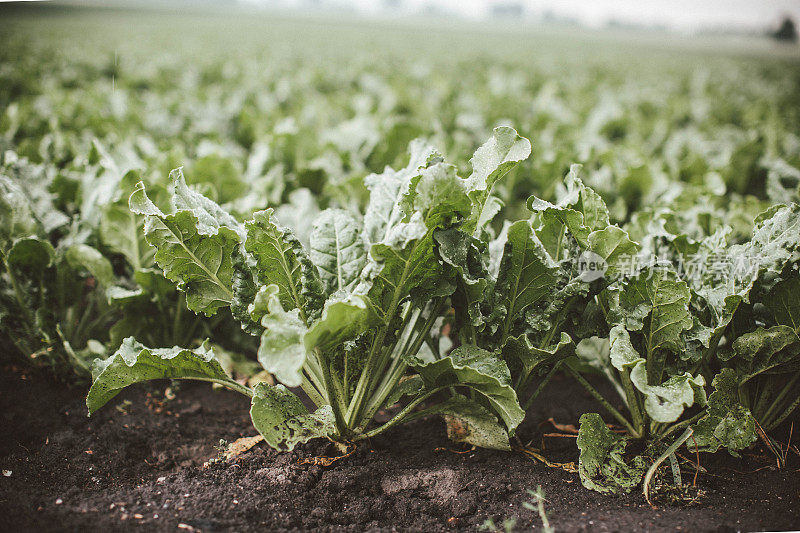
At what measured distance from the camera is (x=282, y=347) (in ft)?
4.89

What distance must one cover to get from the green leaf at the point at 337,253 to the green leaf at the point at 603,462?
36.7 inches

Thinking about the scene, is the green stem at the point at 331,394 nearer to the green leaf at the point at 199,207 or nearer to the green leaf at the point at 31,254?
the green leaf at the point at 199,207

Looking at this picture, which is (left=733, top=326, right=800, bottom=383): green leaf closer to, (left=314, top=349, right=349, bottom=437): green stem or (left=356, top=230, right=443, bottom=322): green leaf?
(left=356, top=230, right=443, bottom=322): green leaf

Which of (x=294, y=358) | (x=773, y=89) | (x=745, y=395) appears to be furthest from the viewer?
(x=773, y=89)

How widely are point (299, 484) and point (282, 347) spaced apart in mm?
545

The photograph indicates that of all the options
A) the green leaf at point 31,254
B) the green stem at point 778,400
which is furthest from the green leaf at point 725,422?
the green leaf at point 31,254

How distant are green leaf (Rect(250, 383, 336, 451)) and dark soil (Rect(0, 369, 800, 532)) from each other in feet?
0.54

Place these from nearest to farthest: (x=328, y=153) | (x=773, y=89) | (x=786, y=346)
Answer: (x=786, y=346) → (x=328, y=153) → (x=773, y=89)

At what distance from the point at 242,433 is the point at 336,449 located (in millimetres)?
428

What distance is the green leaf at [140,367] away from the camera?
1726 millimetres

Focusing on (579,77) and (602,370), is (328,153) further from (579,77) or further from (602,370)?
(579,77)

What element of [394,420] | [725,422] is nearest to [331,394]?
[394,420]

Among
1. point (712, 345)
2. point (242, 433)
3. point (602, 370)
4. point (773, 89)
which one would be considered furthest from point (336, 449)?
point (773, 89)

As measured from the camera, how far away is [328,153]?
3.61 m
